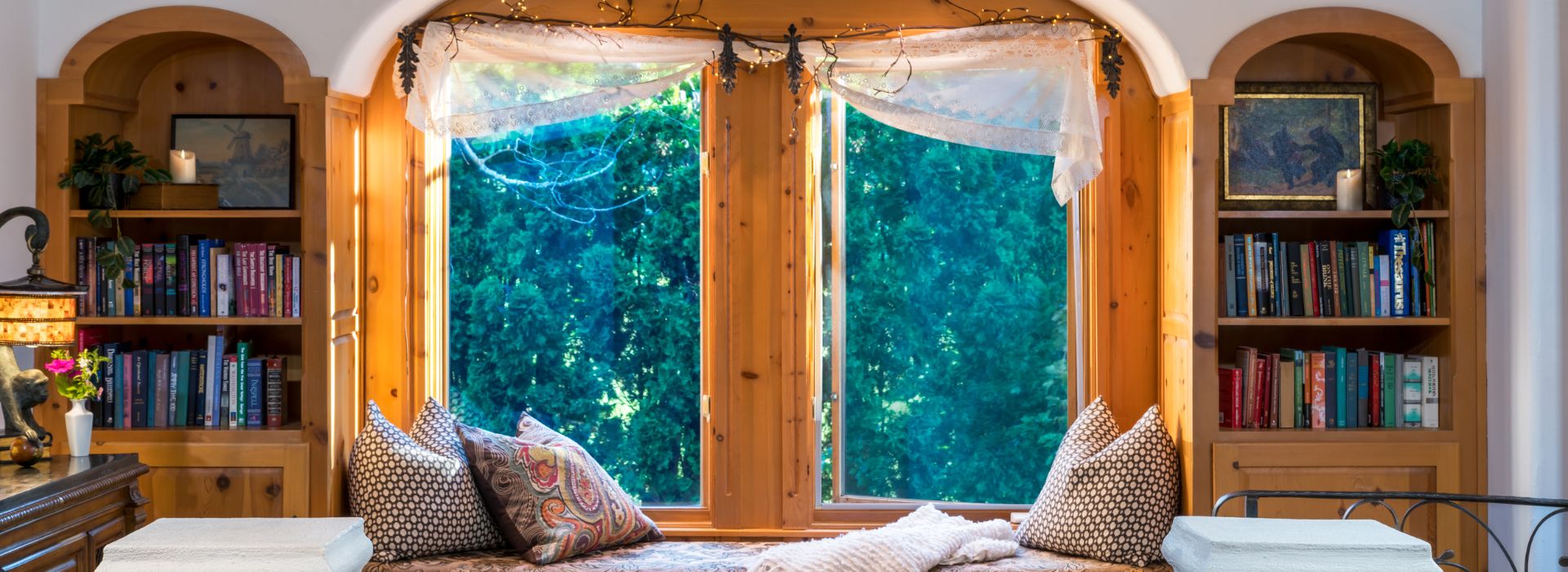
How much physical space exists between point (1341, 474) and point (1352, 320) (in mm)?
444

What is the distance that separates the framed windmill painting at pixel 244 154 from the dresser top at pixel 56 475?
0.89 m

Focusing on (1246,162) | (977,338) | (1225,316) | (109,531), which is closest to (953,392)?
(977,338)

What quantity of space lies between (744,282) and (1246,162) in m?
1.56

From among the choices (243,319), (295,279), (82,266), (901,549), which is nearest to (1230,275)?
(901,549)

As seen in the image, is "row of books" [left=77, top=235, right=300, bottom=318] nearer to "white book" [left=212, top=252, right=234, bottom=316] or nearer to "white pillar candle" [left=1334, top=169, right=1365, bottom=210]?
"white book" [left=212, top=252, right=234, bottom=316]

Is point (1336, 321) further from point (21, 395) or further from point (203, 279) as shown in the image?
point (21, 395)

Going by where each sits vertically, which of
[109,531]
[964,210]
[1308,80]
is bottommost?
[109,531]

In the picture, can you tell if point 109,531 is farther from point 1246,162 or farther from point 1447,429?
point 1447,429

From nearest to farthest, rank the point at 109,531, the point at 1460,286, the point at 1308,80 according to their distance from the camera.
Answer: the point at 109,531 → the point at 1460,286 → the point at 1308,80

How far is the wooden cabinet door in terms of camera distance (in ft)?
11.8

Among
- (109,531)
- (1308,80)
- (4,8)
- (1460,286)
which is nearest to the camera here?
(109,531)

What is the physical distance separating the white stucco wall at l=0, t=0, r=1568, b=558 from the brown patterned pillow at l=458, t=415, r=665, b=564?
3.81 feet

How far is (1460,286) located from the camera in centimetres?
361

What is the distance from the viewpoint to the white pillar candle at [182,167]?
11.9 feet
